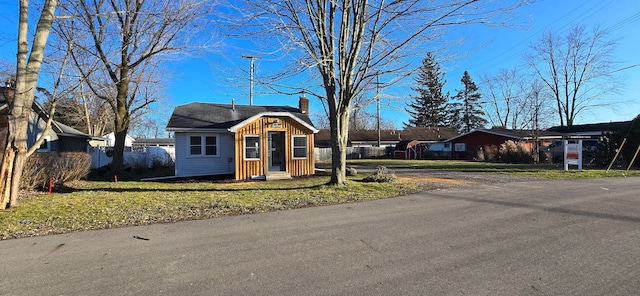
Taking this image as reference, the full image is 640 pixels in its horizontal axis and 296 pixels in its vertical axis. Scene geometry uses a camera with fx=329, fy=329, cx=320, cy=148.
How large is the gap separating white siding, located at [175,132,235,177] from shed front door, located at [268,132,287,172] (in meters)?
2.10

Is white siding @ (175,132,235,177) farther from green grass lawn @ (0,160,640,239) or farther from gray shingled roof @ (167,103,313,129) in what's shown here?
green grass lawn @ (0,160,640,239)

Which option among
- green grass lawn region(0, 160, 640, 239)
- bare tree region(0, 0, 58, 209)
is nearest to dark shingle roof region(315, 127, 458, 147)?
green grass lawn region(0, 160, 640, 239)

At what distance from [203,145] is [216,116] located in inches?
82.0

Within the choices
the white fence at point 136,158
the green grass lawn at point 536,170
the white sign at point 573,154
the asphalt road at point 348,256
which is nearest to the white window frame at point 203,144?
the white fence at point 136,158

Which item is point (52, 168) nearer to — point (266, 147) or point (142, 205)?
point (142, 205)

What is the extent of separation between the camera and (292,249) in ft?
14.4

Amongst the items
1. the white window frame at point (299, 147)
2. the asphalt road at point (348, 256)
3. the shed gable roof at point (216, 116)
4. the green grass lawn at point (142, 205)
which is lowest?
the asphalt road at point (348, 256)

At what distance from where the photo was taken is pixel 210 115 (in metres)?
17.0

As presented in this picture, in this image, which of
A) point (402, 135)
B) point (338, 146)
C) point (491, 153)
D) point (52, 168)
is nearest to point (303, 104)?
point (338, 146)

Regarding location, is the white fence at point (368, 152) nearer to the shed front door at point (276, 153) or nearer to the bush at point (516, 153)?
the bush at point (516, 153)

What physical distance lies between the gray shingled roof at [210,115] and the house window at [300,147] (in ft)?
3.53

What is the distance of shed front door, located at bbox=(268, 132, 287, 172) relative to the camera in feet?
49.6

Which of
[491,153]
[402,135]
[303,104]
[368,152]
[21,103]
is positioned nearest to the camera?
[21,103]

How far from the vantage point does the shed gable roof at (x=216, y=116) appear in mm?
14906
